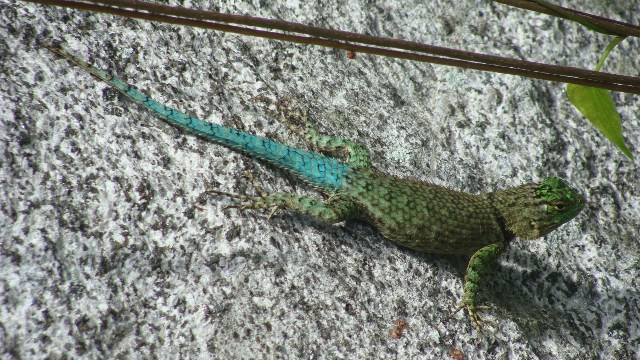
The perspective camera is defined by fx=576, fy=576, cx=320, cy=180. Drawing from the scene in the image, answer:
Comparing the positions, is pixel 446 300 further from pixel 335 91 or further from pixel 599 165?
pixel 599 165

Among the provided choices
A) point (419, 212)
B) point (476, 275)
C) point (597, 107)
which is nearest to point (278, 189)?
point (419, 212)

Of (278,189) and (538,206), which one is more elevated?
(538,206)

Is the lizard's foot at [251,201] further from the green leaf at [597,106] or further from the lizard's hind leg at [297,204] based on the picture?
the green leaf at [597,106]

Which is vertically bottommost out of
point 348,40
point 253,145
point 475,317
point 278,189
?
point 475,317

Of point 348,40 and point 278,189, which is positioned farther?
point 278,189

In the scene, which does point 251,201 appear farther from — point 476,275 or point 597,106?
point 597,106

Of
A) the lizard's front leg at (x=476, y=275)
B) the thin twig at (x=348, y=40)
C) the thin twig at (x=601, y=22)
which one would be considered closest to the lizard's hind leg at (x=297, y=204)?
the lizard's front leg at (x=476, y=275)
